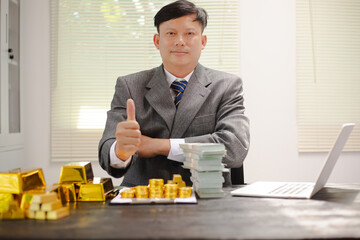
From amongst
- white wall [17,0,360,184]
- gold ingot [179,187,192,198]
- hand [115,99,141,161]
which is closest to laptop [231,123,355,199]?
gold ingot [179,187,192,198]

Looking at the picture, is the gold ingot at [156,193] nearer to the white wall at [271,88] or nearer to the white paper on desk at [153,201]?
the white paper on desk at [153,201]

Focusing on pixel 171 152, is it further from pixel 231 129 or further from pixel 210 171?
pixel 210 171

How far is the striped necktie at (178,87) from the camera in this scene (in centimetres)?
197

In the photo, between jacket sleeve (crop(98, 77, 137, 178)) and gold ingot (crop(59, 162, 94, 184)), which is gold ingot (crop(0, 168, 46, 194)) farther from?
jacket sleeve (crop(98, 77, 137, 178))

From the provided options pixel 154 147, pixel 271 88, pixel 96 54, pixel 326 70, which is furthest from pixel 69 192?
pixel 326 70

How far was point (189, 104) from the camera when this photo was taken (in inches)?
75.3

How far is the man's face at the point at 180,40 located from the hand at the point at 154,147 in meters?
0.47

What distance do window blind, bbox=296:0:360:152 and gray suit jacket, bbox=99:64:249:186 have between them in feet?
6.09

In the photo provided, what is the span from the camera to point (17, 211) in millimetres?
943

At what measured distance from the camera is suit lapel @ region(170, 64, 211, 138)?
1897 mm

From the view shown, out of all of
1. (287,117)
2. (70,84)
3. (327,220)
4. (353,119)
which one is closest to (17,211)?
(327,220)

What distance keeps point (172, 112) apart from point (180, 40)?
14.7 inches

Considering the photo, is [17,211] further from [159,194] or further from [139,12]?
[139,12]

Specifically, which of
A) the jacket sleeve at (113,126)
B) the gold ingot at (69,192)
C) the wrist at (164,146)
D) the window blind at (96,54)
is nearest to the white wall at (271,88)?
the window blind at (96,54)
